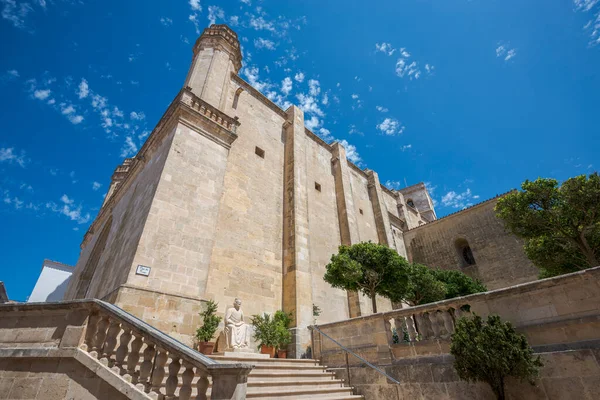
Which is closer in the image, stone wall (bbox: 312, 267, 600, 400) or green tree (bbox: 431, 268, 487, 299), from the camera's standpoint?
stone wall (bbox: 312, 267, 600, 400)

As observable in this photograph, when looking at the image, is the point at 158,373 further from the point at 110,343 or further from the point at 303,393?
the point at 303,393

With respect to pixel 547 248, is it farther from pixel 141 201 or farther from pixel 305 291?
pixel 141 201

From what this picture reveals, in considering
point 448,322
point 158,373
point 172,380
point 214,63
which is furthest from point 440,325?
point 214,63

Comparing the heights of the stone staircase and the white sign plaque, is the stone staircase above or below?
below

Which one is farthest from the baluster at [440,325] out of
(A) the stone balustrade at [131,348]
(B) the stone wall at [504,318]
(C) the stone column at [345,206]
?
(C) the stone column at [345,206]

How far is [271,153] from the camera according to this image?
1429cm

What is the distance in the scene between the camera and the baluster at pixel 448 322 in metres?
5.37

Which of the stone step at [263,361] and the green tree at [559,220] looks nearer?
the stone step at [263,361]

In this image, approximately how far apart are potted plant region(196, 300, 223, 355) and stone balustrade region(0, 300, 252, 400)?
3003 millimetres

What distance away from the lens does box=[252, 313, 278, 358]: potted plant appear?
339 inches

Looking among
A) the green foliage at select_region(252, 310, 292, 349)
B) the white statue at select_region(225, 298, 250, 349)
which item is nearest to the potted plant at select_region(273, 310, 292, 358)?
the green foliage at select_region(252, 310, 292, 349)

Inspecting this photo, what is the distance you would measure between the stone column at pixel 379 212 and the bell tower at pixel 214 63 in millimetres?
13406

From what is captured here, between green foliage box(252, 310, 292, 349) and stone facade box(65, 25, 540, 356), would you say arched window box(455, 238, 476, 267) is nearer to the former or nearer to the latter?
stone facade box(65, 25, 540, 356)

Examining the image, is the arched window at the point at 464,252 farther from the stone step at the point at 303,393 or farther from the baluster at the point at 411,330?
the stone step at the point at 303,393
